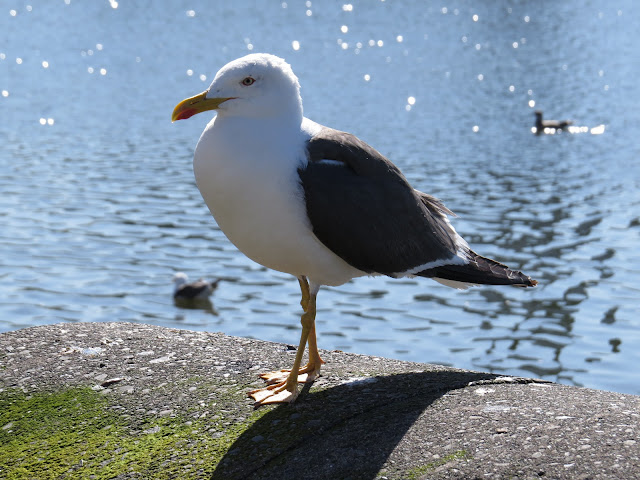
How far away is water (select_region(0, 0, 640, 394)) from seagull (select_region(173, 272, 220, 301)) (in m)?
0.30

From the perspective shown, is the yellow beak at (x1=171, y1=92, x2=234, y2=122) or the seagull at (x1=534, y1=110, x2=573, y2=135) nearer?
the yellow beak at (x1=171, y1=92, x2=234, y2=122)

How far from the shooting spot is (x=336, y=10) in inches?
2852

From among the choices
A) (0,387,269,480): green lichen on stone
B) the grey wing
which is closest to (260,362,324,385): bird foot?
(0,387,269,480): green lichen on stone

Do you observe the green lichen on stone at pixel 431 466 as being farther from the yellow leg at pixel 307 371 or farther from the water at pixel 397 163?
the water at pixel 397 163

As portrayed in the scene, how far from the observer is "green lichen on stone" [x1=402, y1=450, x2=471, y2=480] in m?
4.90

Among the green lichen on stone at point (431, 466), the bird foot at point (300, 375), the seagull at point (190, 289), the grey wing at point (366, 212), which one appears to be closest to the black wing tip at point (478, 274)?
the grey wing at point (366, 212)

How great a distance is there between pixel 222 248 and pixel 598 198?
9.07m

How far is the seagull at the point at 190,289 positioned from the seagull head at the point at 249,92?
9.21 m

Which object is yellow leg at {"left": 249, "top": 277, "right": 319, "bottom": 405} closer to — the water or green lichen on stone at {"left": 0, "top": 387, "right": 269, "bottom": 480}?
green lichen on stone at {"left": 0, "top": 387, "right": 269, "bottom": 480}

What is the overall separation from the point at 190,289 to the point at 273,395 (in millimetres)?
9039

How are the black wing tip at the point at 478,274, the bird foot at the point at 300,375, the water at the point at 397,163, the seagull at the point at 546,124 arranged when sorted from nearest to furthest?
1. the bird foot at the point at 300,375
2. the black wing tip at the point at 478,274
3. the water at the point at 397,163
4. the seagull at the point at 546,124

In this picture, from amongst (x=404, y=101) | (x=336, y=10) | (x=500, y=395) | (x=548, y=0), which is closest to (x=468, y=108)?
(x=404, y=101)

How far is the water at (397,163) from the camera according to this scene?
14.0 meters

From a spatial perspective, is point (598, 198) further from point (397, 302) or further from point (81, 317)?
point (81, 317)
